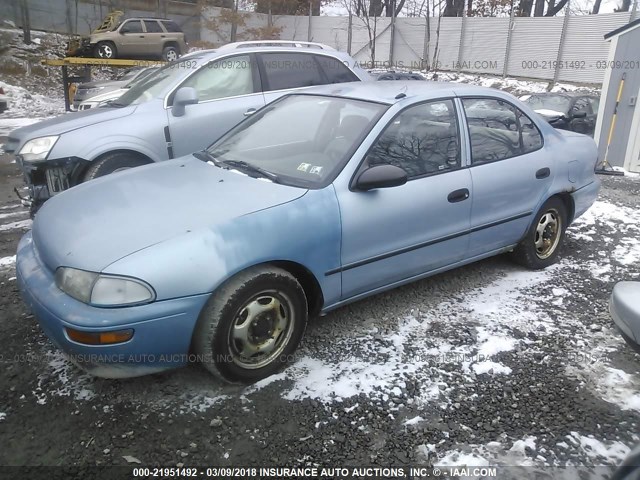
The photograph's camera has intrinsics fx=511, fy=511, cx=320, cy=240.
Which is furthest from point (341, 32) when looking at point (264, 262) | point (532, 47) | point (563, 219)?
point (264, 262)

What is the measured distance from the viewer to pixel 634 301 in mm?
1767

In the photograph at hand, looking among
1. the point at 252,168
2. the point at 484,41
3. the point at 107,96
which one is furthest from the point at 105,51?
the point at 252,168

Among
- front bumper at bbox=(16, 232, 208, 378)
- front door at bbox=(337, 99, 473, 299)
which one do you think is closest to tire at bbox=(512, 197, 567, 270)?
front door at bbox=(337, 99, 473, 299)

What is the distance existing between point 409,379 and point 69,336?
5.96 ft

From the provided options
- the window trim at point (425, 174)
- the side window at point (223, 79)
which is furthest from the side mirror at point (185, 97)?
the window trim at point (425, 174)

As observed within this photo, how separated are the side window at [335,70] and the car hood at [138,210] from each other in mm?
3473

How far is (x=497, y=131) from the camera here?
4035mm

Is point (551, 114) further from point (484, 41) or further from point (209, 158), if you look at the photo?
point (484, 41)

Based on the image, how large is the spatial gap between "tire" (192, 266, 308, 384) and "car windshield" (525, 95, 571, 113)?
9.54 meters

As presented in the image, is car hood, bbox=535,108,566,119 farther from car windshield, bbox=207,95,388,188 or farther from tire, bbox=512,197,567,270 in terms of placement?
car windshield, bbox=207,95,388,188

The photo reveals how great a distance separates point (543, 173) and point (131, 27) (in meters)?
18.7

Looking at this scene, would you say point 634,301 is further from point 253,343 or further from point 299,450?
point 253,343

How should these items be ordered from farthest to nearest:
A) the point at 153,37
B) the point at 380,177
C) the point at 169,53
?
the point at 169,53
the point at 153,37
the point at 380,177

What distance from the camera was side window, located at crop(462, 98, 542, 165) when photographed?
384 cm
